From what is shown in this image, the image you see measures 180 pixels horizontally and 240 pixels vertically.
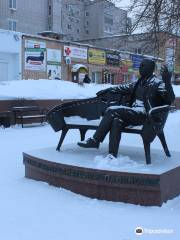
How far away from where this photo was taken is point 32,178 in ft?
22.9

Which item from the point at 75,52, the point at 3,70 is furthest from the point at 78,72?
the point at 3,70

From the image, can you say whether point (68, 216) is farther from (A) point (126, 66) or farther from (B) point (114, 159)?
(A) point (126, 66)

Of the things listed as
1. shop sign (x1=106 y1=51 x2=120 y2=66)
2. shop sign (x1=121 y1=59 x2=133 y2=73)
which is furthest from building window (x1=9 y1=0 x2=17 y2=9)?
shop sign (x1=106 y1=51 x2=120 y2=66)

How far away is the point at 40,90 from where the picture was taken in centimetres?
1725

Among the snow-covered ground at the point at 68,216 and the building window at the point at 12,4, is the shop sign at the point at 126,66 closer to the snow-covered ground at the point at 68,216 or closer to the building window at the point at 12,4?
the building window at the point at 12,4

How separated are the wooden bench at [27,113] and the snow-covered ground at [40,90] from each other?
0.29 meters

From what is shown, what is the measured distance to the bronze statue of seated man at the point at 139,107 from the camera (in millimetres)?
6438

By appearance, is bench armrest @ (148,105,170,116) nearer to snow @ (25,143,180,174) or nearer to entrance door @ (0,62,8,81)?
snow @ (25,143,180,174)

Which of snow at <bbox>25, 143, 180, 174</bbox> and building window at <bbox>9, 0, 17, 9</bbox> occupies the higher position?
building window at <bbox>9, 0, 17, 9</bbox>

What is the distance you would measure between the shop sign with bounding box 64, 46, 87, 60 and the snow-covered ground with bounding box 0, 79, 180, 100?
11.7 m

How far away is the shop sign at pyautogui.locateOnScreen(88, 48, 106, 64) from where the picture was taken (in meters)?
33.8

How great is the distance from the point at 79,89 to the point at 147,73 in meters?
12.8

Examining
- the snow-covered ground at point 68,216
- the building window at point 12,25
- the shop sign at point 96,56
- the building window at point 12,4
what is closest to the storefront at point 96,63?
the shop sign at point 96,56

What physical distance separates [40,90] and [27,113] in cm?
185
